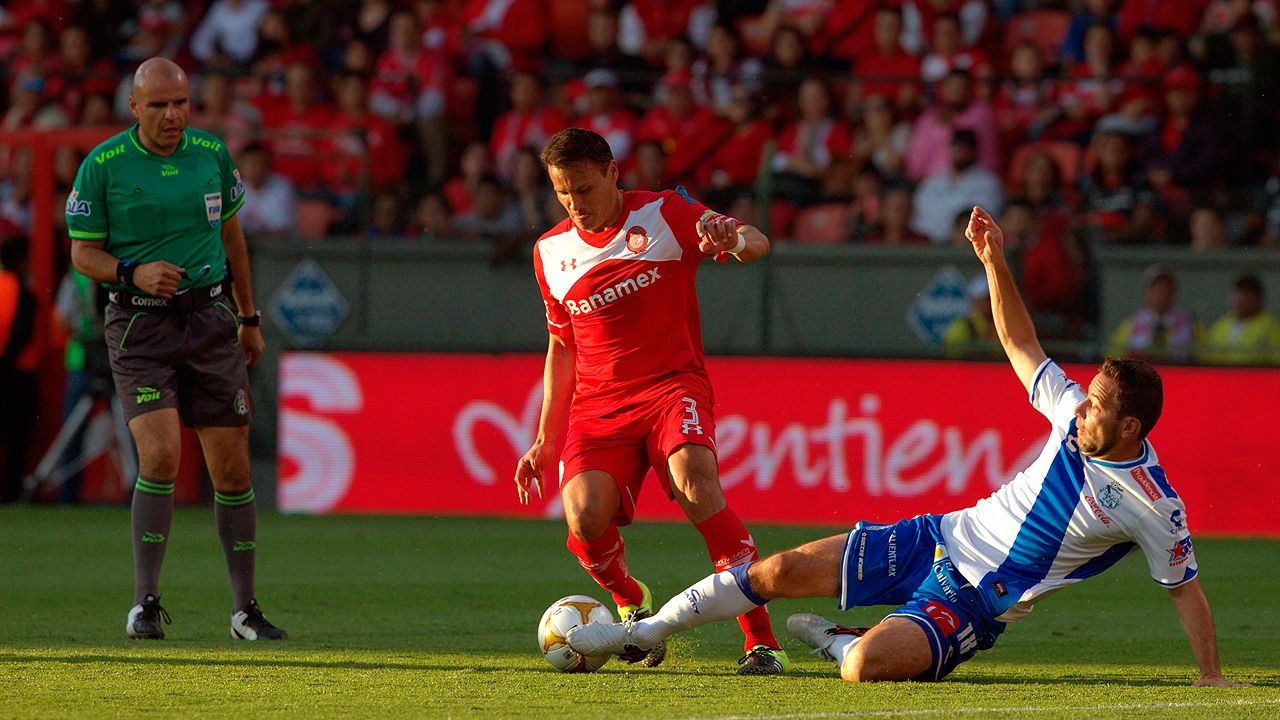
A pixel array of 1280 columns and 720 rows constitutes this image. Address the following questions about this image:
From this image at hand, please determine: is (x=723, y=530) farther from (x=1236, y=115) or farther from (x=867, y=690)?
(x=1236, y=115)

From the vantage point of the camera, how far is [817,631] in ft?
22.0

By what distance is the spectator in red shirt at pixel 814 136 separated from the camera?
48.2 ft

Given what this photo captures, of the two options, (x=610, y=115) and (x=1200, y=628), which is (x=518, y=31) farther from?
(x=1200, y=628)

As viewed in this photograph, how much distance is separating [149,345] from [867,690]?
Result: 3478 millimetres

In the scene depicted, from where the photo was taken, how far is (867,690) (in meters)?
5.96

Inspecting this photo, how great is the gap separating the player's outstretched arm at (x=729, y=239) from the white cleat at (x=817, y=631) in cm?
147

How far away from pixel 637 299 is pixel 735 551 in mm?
1070

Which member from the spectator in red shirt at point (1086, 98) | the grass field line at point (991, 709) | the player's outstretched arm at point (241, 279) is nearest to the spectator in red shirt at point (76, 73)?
the player's outstretched arm at point (241, 279)

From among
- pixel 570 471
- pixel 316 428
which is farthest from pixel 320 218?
pixel 570 471

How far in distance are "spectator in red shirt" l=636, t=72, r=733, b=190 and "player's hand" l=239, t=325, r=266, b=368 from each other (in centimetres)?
687

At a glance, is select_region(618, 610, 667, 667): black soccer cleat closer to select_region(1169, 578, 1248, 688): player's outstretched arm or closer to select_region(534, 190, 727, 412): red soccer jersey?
select_region(534, 190, 727, 412): red soccer jersey

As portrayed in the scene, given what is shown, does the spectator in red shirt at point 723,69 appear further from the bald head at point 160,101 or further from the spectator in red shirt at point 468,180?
the bald head at point 160,101

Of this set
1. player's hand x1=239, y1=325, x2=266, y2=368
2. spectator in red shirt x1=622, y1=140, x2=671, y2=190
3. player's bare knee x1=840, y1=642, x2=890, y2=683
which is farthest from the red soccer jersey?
spectator in red shirt x1=622, y1=140, x2=671, y2=190

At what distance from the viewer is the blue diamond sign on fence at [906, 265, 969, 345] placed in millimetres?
13008
